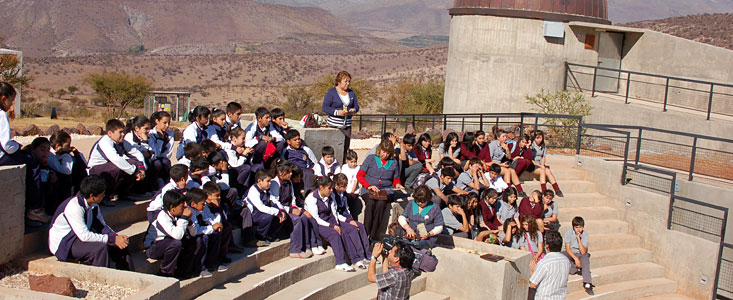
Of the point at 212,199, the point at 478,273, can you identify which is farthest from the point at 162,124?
the point at 478,273

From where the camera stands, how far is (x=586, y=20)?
23.3 meters

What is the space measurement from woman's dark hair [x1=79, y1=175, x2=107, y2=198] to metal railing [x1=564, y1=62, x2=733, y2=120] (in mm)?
17257

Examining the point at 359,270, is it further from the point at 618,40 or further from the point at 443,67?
the point at 443,67

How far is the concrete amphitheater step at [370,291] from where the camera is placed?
964 centimetres

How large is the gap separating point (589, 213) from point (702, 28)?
4424 cm

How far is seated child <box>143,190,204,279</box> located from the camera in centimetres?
795

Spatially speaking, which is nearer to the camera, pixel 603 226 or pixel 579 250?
pixel 579 250

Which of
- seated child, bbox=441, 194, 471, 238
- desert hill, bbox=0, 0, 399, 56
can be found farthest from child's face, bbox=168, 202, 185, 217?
desert hill, bbox=0, 0, 399, 56

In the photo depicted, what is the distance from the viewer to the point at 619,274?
43.7 feet

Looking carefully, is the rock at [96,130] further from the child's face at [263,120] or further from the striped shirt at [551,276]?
the striped shirt at [551,276]

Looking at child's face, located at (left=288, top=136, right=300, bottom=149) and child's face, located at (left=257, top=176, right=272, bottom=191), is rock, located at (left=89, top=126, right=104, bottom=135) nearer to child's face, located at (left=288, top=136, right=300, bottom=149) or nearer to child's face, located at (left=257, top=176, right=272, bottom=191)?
child's face, located at (left=288, top=136, right=300, bottom=149)

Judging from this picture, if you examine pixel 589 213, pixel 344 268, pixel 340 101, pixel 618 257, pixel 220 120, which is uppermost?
pixel 340 101

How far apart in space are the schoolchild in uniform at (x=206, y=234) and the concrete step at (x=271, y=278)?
0.27 metres

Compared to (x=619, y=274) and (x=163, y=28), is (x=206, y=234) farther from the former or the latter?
(x=163, y=28)
